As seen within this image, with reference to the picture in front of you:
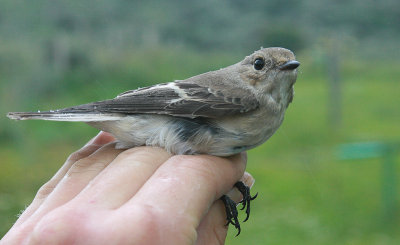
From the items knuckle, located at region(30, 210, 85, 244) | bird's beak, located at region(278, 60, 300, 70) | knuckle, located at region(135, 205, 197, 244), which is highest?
bird's beak, located at region(278, 60, 300, 70)

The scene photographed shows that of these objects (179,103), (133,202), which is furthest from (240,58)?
(133,202)

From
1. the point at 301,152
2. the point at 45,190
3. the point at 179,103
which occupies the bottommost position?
the point at 301,152

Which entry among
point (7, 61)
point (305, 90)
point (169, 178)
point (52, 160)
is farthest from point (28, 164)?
point (169, 178)

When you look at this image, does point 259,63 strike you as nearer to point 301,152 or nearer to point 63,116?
point 63,116

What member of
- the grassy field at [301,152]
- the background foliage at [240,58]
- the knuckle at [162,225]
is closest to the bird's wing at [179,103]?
the knuckle at [162,225]

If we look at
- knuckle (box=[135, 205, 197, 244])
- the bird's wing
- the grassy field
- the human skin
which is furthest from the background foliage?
knuckle (box=[135, 205, 197, 244])

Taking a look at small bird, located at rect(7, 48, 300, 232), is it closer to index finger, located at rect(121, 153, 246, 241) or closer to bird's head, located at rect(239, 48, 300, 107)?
bird's head, located at rect(239, 48, 300, 107)

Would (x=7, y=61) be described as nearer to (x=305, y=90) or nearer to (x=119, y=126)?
(x=119, y=126)
